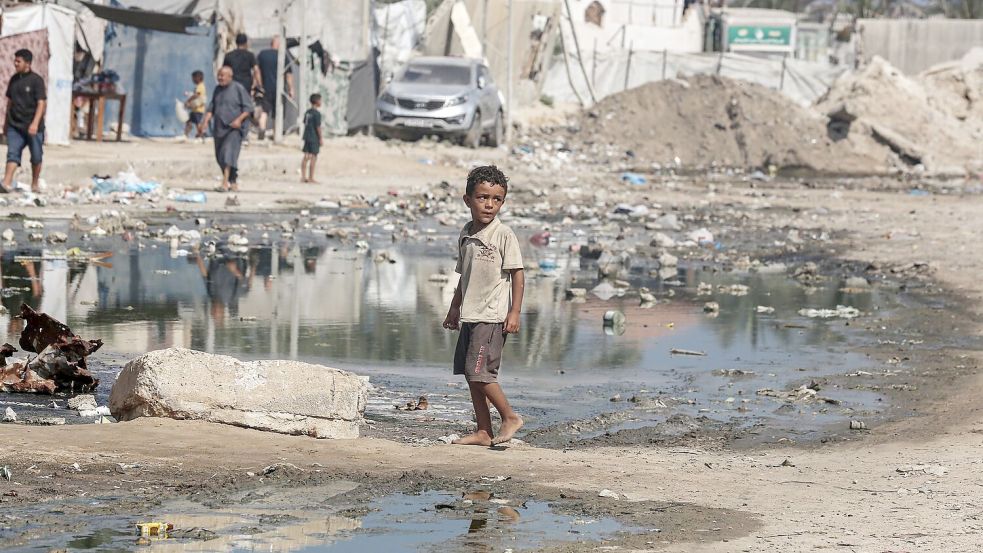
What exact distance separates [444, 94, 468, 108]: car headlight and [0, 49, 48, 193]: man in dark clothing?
44.6 ft

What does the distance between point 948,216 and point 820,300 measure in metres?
8.91

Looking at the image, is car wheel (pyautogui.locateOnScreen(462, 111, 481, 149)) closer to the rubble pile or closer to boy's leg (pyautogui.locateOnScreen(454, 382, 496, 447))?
the rubble pile

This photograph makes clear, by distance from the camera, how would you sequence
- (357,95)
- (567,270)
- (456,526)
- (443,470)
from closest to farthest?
(456,526) < (443,470) < (567,270) < (357,95)

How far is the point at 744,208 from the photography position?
74.0 ft

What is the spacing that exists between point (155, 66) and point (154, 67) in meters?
0.03

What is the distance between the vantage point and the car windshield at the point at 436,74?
100ft

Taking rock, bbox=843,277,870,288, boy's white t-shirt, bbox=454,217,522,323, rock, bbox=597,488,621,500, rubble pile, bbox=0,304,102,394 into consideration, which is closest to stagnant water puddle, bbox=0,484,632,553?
rock, bbox=597,488,621,500

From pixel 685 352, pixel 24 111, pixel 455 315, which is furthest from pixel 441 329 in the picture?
pixel 24 111

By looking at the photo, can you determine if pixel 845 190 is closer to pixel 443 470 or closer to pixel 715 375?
pixel 715 375

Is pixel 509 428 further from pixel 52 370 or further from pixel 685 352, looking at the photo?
pixel 685 352

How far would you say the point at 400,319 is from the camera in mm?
10609

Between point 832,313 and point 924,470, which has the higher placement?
point 832,313

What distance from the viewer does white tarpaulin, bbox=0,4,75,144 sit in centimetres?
2130

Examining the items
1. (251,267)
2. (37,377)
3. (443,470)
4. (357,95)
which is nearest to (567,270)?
(251,267)
